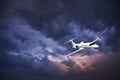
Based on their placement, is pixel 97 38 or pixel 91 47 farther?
pixel 97 38

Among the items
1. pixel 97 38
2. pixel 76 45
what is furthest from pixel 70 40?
pixel 97 38

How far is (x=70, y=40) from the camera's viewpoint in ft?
269

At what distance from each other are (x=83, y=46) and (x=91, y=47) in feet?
10.6

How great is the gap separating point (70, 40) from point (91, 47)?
14140 millimetres

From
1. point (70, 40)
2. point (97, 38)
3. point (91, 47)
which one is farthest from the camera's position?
point (70, 40)

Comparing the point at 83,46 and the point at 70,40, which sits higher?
the point at 70,40

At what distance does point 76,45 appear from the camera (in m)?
76.1

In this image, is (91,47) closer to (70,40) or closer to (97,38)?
(97,38)

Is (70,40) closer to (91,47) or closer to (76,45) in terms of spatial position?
(76,45)

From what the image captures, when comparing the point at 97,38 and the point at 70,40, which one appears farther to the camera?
the point at 70,40

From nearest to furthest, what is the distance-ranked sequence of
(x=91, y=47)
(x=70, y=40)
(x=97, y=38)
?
1. (x=91, y=47)
2. (x=97, y=38)
3. (x=70, y=40)

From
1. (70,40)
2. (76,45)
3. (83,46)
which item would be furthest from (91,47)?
(70,40)

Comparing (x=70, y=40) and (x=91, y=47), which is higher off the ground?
(x=70, y=40)

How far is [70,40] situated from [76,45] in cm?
658
